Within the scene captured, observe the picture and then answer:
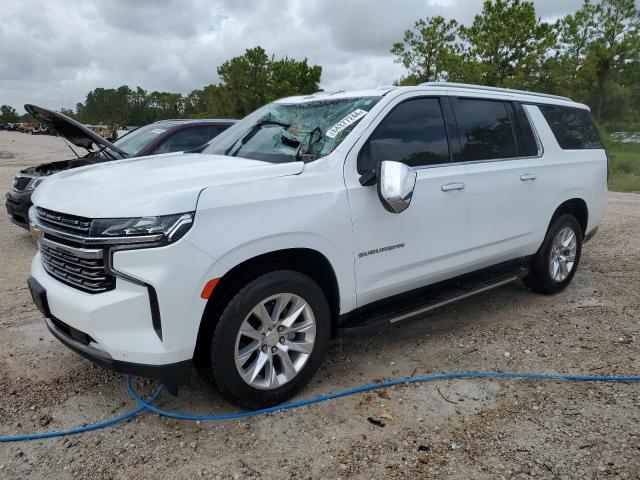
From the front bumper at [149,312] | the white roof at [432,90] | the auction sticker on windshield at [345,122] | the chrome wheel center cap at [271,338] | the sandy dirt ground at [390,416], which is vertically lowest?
the sandy dirt ground at [390,416]

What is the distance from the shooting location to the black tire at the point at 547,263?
4922mm

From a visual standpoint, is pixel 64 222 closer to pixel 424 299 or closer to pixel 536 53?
pixel 424 299

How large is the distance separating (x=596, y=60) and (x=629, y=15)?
618 centimetres

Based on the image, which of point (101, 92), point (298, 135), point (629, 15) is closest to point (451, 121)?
point (298, 135)

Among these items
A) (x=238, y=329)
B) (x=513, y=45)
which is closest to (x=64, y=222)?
(x=238, y=329)

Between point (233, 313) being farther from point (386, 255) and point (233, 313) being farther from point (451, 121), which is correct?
point (451, 121)

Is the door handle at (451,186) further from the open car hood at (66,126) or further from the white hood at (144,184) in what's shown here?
the open car hood at (66,126)

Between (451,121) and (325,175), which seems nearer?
(325,175)

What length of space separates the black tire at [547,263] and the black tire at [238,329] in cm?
267

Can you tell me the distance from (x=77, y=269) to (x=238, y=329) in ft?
3.02

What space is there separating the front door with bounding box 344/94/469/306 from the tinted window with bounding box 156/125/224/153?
13.2 ft

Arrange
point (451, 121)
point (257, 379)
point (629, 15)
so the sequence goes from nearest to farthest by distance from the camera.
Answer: point (257, 379)
point (451, 121)
point (629, 15)

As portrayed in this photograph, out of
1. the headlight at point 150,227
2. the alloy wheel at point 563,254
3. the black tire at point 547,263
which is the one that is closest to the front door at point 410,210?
the headlight at point 150,227

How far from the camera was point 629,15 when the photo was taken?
24.7 metres
